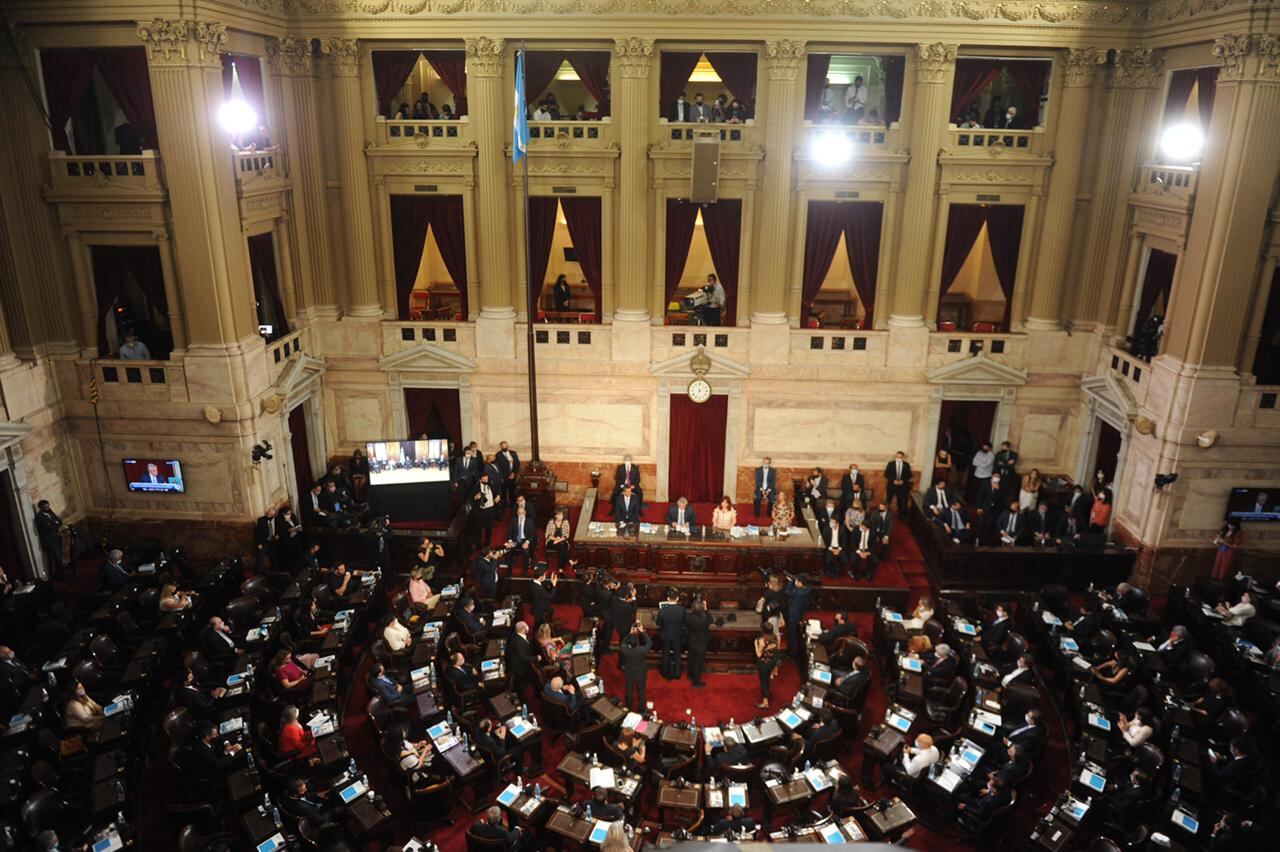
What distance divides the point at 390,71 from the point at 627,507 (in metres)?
10.4

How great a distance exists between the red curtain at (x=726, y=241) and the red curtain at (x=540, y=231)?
10.9 feet


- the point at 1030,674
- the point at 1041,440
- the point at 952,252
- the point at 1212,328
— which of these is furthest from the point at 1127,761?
the point at 952,252

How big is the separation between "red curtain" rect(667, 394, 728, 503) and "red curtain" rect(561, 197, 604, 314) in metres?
2.91

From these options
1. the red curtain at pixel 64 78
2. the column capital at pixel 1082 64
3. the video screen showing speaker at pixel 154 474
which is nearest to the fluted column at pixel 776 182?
the column capital at pixel 1082 64

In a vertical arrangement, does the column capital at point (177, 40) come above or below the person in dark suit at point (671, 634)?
above

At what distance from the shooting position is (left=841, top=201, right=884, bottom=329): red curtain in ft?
63.0

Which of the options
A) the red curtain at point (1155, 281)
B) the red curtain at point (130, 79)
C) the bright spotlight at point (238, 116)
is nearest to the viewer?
the red curtain at point (130, 79)

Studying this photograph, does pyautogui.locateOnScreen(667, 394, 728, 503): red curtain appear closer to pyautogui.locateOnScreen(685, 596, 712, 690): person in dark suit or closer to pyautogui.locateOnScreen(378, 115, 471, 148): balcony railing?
pyautogui.locateOnScreen(685, 596, 712, 690): person in dark suit

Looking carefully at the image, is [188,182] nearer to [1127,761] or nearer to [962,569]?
[962,569]

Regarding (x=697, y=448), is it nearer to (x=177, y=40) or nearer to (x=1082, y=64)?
(x=1082, y=64)

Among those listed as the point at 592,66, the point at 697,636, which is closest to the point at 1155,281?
the point at 697,636

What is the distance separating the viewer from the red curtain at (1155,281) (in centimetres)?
1717

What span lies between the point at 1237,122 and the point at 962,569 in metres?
8.90

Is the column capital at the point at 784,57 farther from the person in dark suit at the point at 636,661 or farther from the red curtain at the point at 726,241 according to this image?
the person in dark suit at the point at 636,661
